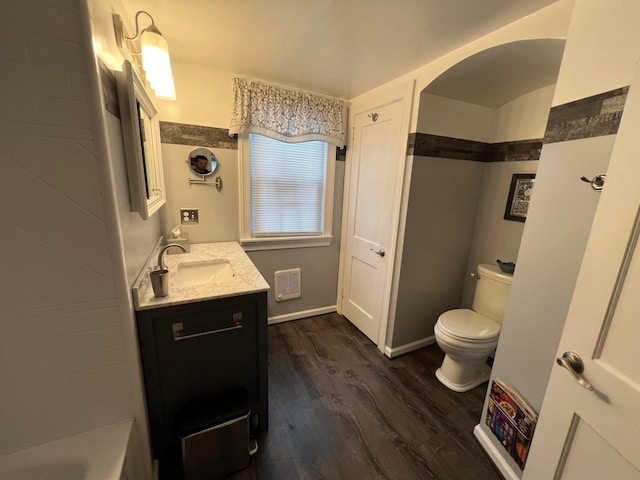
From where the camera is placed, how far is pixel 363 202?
7.75ft

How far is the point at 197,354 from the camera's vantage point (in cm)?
126

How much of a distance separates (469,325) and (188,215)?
232 centimetres

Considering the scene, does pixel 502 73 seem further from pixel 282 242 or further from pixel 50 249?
pixel 50 249

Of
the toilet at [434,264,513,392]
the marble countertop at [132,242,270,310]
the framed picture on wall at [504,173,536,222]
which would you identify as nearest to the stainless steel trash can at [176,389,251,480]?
the marble countertop at [132,242,270,310]

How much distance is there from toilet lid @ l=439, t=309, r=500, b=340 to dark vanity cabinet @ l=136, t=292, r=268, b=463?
1.30 meters

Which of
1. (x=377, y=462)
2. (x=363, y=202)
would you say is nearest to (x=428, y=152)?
(x=363, y=202)

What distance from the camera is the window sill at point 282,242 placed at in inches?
92.1

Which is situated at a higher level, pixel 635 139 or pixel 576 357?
pixel 635 139

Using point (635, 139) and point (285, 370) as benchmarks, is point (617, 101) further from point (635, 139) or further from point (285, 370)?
point (285, 370)

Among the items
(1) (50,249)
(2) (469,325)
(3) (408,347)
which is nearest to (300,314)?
(3) (408,347)

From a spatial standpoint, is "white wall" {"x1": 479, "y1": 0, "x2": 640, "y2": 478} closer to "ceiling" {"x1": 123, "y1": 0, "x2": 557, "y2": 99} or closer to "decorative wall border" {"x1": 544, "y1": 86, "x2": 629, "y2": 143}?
"decorative wall border" {"x1": 544, "y1": 86, "x2": 629, "y2": 143}

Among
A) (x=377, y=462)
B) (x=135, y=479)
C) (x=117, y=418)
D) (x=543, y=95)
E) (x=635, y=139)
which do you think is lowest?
(x=377, y=462)

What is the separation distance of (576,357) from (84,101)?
67.3 inches

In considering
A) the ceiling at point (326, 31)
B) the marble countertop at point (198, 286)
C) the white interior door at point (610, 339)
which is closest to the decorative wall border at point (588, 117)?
the white interior door at point (610, 339)
